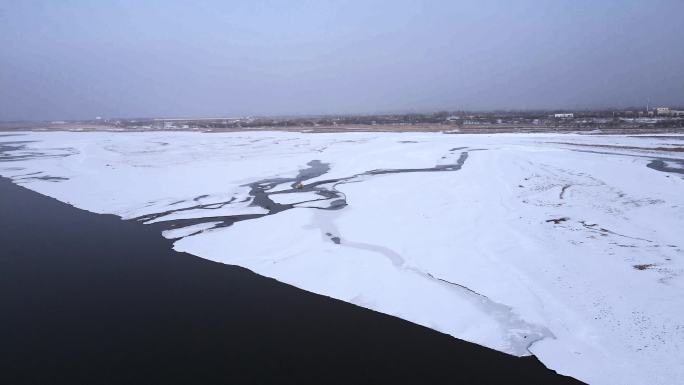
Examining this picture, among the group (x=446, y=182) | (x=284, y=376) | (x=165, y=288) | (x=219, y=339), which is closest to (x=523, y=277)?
(x=284, y=376)

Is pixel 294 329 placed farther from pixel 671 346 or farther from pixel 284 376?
pixel 671 346

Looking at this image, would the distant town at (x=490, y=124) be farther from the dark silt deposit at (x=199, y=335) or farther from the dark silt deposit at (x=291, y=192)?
the dark silt deposit at (x=199, y=335)

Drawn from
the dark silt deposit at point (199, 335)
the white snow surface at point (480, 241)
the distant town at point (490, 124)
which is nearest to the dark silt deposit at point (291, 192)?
the white snow surface at point (480, 241)

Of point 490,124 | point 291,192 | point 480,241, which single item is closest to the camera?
point 480,241

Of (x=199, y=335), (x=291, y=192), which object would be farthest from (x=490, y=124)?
(x=199, y=335)

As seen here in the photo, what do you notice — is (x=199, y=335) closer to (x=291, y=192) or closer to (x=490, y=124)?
(x=291, y=192)
